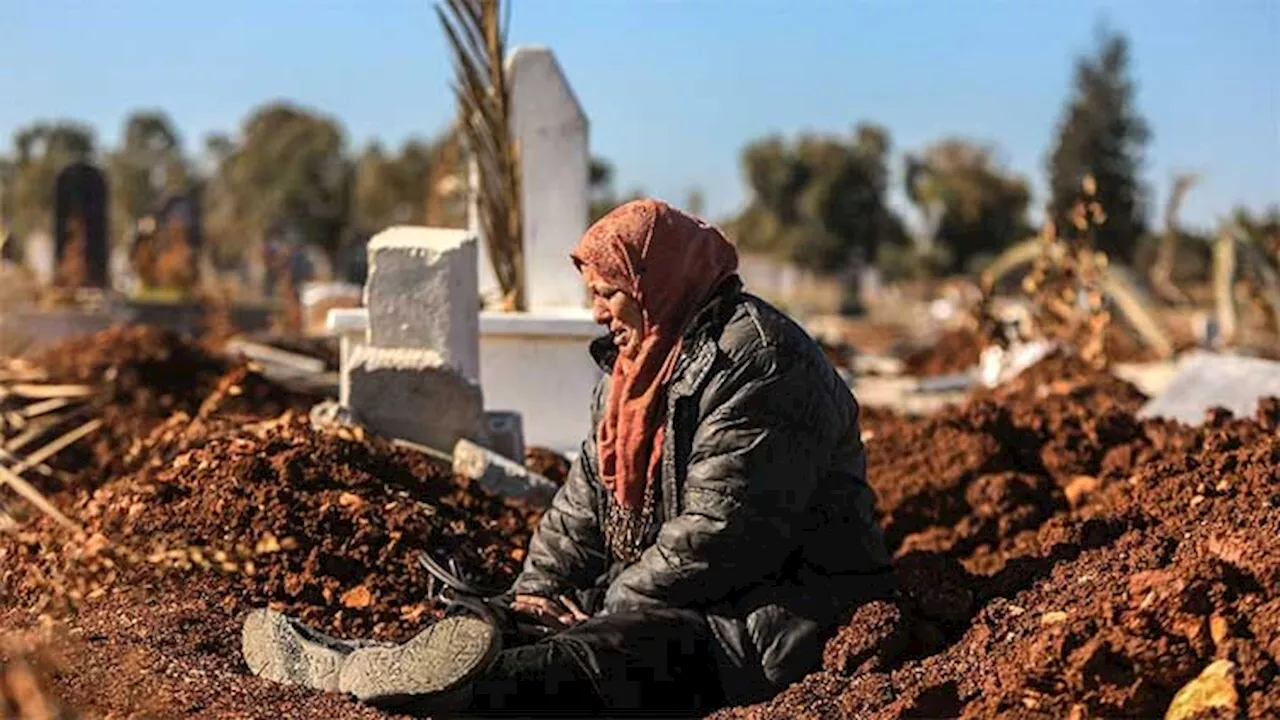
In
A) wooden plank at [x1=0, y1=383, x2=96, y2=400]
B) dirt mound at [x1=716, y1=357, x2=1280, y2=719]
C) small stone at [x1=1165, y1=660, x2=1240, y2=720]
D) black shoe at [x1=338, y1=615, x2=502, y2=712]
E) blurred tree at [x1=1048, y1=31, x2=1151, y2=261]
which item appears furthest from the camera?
blurred tree at [x1=1048, y1=31, x2=1151, y2=261]

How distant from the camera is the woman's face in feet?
13.0

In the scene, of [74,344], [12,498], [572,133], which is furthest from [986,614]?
[74,344]

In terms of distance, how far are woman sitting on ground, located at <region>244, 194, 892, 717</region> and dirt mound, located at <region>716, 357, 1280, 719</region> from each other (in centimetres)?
17

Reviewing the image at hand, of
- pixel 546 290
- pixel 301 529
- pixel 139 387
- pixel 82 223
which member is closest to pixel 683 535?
pixel 301 529

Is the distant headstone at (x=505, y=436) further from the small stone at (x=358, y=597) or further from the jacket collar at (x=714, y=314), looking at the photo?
the jacket collar at (x=714, y=314)

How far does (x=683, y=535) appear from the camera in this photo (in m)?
3.78

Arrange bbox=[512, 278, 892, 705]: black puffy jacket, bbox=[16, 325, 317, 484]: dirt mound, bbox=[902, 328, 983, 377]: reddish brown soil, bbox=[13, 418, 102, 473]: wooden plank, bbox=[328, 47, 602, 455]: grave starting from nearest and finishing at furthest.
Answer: bbox=[512, 278, 892, 705]: black puffy jacket
bbox=[13, 418, 102, 473]: wooden plank
bbox=[16, 325, 317, 484]: dirt mound
bbox=[328, 47, 602, 455]: grave
bbox=[902, 328, 983, 377]: reddish brown soil

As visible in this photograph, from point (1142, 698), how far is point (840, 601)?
898 millimetres

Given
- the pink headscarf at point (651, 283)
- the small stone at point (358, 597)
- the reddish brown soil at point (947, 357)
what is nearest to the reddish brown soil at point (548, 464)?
the small stone at point (358, 597)

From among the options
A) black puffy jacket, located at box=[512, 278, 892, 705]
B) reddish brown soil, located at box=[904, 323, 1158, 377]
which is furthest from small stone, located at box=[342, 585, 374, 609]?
reddish brown soil, located at box=[904, 323, 1158, 377]

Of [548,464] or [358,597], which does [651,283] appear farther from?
[548,464]

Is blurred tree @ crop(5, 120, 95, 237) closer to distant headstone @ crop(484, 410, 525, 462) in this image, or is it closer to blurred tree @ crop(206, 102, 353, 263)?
blurred tree @ crop(206, 102, 353, 263)

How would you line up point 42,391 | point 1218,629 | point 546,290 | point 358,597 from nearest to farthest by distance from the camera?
point 1218,629 → point 358,597 → point 42,391 → point 546,290

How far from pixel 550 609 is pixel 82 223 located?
57.1 feet
